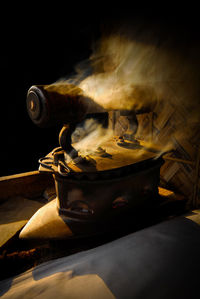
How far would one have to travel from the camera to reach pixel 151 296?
1309 millimetres

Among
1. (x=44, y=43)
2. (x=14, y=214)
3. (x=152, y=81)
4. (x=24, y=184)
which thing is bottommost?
(x=14, y=214)

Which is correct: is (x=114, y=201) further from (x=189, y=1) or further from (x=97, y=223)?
(x=189, y=1)

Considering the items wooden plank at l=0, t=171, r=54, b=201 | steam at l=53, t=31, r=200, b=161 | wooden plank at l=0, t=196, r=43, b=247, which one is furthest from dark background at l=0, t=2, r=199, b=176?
wooden plank at l=0, t=196, r=43, b=247

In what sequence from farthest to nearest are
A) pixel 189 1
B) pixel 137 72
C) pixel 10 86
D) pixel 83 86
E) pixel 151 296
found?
pixel 10 86 → pixel 137 72 → pixel 83 86 → pixel 189 1 → pixel 151 296

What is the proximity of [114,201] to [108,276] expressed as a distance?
823 millimetres

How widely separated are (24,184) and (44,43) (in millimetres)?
2993

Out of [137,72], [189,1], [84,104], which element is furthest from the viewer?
[137,72]

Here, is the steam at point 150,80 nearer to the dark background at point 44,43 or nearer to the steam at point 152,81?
the steam at point 152,81

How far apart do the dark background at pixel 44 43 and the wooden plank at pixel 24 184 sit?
6.66 feet

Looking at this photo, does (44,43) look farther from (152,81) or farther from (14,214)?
(14,214)

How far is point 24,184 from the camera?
12.3ft

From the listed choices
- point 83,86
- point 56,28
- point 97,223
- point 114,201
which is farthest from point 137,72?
point 97,223

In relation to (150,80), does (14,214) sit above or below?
below

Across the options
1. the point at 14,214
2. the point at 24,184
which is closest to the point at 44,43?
the point at 24,184
